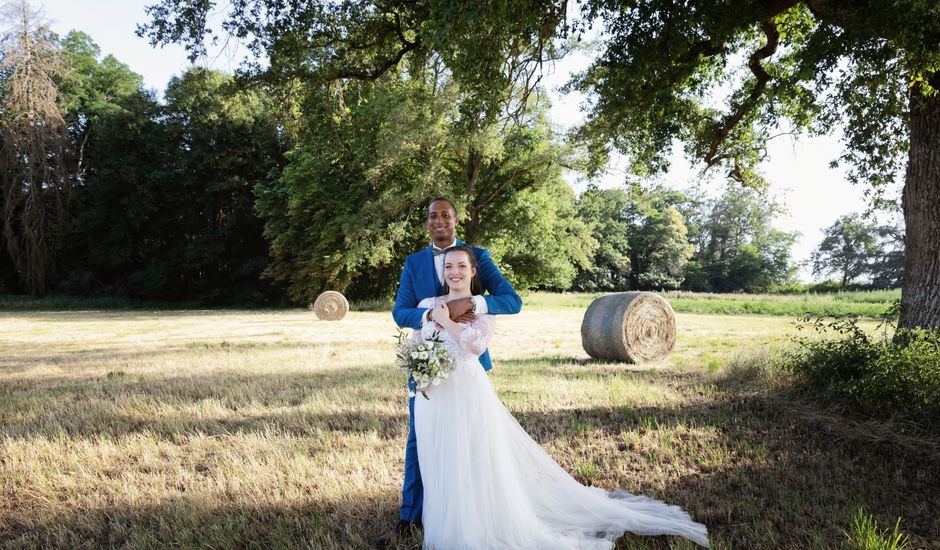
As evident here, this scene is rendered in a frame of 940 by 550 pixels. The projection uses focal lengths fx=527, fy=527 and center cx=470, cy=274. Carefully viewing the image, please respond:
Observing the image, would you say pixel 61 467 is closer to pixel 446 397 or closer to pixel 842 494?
pixel 446 397

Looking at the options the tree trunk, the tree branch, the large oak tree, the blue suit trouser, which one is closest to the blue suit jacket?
the blue suit trouser

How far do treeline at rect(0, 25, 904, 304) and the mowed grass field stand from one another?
49.3ft

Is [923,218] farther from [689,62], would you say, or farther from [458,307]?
[458,307]

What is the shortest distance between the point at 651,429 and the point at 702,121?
6.99 m

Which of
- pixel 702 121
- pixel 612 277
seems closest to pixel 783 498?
pixel 702 121

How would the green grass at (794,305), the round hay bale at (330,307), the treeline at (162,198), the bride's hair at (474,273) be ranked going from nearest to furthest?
the bride's hair at (474,273) < the round hay bale at (330,307) < the green grass at (794,305) < the treeline at (162,198)

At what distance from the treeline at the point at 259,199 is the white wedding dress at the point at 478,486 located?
60.8 ft

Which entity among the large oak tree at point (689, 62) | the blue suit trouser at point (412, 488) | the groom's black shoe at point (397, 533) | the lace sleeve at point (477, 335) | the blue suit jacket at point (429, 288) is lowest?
the groom's black shoe at point (397, 533)

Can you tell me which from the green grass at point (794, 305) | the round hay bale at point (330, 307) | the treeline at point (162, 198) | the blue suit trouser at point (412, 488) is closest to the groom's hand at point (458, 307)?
the blue suit trouser at point (412, 488)

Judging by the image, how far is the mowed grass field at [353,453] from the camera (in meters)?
3.56

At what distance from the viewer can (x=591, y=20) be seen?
24.6 feet

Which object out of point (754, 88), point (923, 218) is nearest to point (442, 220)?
point (923, 218)

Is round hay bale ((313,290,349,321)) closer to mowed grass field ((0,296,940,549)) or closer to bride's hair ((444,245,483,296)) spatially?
mowed grass field ((0,296,940,549))

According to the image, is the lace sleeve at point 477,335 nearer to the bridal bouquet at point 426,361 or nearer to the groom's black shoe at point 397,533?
the bridal bouquet at point 426,361
